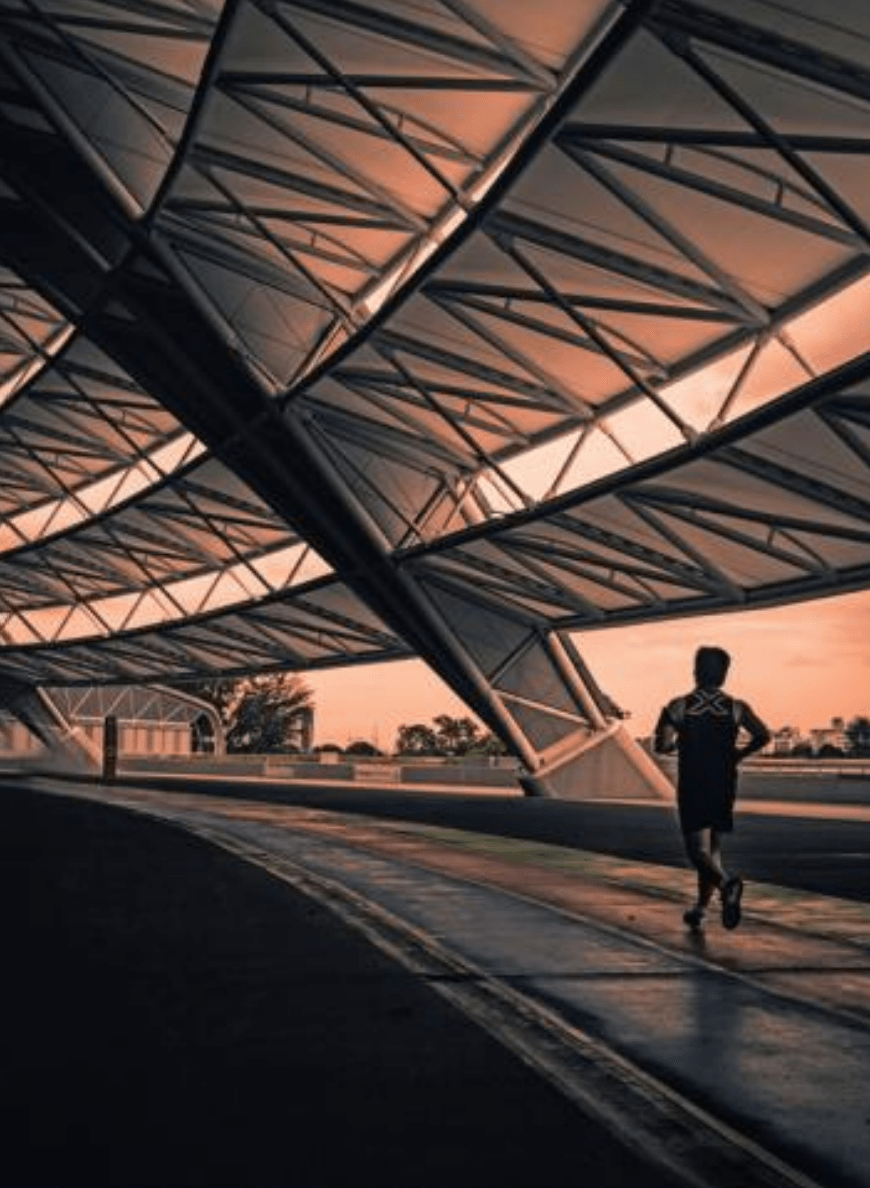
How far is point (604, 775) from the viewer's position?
38.4 metres

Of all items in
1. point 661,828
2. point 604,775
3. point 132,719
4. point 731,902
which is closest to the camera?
point 731,902

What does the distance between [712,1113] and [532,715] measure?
107ft

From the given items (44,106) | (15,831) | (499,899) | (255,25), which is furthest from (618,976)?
(44,106)

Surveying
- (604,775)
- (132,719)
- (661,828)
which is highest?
(132,719)

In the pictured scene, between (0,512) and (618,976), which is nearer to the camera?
(618,976)

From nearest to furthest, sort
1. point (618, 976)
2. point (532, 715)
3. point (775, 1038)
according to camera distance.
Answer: point (775, 1038) < point (618, 976) < point (532, 715)

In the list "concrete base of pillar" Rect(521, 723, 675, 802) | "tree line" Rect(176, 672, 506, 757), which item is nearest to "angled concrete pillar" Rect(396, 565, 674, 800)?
"concrete base of pillar" Rect(521, 723, 675, 802)

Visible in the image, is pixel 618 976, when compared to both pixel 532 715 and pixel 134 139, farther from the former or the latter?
pixel 532 715

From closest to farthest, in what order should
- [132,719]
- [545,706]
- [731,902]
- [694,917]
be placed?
1. [731,902]
2. [694,917]
3. [545,706]
4. [132,719]

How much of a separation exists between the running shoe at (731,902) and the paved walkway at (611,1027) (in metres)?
0.12

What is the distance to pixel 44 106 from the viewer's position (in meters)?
21.6

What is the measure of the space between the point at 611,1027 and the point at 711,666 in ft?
12.5

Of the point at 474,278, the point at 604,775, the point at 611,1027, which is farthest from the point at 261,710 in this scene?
the point at 611,1027

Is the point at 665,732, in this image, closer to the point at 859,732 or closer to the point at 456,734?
the point at 456,734
